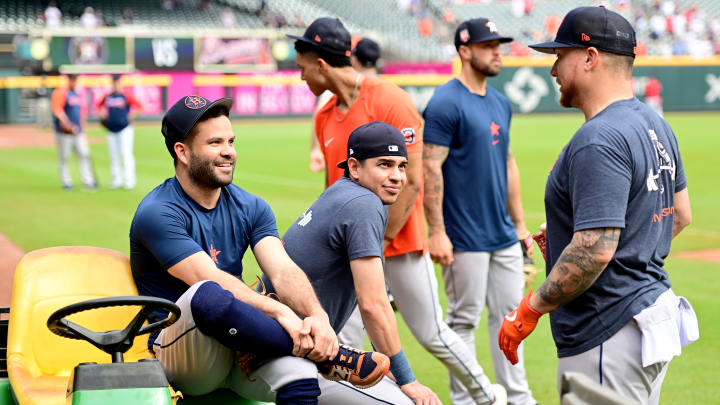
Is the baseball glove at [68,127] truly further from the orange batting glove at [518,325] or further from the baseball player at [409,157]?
the orange batting glove at [518,325]

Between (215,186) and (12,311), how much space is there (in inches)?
44.2

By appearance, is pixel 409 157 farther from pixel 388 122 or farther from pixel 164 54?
pixel 164 54

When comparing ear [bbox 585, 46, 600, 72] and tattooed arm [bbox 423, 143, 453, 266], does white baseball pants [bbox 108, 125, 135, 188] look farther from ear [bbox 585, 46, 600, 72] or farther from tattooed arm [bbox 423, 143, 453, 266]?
ear [bbox 585, 46, 600, 72]

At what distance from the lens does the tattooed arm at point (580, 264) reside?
3400 millimetres

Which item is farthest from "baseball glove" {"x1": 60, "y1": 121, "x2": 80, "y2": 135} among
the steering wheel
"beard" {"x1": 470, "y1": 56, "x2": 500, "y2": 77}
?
the steering wheel

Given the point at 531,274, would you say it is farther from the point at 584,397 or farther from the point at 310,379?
the point at 584,397

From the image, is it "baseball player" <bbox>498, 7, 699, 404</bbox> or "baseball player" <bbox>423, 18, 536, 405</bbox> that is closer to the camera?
"baseball player" <bbox>498, 7, 699, 404</bbox>

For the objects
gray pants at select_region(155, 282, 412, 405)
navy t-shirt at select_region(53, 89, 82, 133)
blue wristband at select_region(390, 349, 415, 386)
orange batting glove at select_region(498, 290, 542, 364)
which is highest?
orange batting glove at select_region(498, 290, 542, 364)

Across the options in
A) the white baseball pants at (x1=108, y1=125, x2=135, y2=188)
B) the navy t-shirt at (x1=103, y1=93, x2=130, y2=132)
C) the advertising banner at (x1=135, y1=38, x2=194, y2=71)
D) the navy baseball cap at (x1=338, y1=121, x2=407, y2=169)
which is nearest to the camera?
the navy baseball cap at (x1=338, y1=121, x2=407, y2=169)

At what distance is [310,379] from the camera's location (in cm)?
Result: 361

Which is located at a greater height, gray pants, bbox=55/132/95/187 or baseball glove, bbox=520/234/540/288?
baseball glove, bbox=520/234/540/288

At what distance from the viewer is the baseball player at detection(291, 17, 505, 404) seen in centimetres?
528

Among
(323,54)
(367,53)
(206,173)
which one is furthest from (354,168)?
(367,53)

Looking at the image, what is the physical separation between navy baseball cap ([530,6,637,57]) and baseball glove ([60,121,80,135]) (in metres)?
14.9
